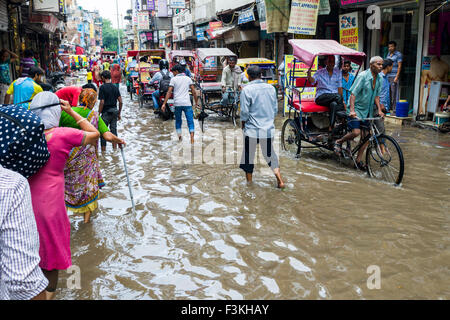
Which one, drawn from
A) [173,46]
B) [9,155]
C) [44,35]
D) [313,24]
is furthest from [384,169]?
[173,46]

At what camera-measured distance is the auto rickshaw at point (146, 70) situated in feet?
54.0

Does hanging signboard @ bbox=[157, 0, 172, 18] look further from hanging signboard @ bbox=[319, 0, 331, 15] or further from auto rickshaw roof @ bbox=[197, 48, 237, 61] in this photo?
hanging signboard @ bbox=[319, 0, 331, 15]

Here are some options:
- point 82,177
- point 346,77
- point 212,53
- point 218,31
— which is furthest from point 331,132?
point 218,31

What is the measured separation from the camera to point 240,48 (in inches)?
954

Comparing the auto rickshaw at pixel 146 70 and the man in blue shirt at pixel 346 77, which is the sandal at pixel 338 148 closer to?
the man in blue shirt at pixel 346 77

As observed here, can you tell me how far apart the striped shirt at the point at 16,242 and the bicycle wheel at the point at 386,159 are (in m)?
5.09

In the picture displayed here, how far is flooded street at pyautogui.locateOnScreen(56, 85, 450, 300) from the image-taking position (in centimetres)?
342

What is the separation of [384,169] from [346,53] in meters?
2.17

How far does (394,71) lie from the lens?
11.4 meters

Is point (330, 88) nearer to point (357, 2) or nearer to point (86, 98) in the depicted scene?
point (86, 98)

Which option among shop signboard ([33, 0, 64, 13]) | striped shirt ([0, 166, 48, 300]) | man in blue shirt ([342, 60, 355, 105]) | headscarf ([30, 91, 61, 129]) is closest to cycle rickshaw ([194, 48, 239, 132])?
man in blue shirt ([342, 60, 355, 105])

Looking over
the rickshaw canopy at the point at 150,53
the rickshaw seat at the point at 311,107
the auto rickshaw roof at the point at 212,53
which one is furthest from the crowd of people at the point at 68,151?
the rickshaw canopy at the point at 150,53

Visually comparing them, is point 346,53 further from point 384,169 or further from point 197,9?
point 197,9

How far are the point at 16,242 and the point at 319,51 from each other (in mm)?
6223
